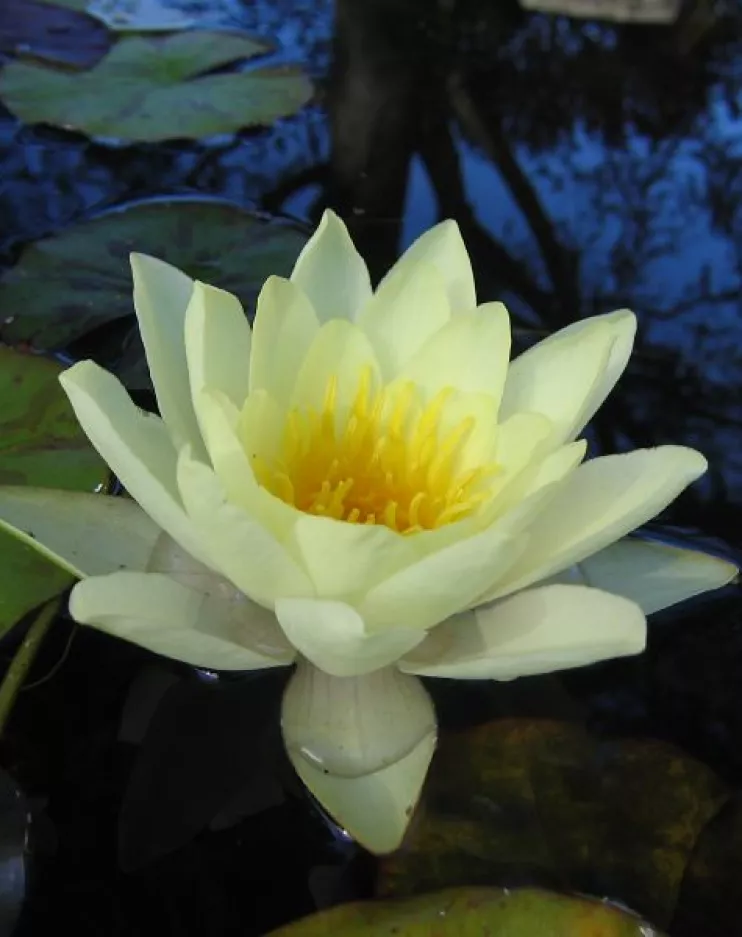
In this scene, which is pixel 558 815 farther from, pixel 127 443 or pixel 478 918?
pixel 127 443

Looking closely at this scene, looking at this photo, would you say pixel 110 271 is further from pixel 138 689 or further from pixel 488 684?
pixel 488 684

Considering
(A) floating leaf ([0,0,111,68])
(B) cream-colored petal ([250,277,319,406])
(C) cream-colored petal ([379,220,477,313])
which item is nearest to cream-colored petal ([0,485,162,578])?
(B) cream-colored petal ([250,277,319,406])

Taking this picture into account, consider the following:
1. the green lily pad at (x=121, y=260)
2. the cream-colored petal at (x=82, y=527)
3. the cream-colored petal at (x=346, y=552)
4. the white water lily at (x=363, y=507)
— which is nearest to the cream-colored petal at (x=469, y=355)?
the white water lily at (x=363, y=507)

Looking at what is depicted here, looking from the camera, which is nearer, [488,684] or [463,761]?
[463,761]

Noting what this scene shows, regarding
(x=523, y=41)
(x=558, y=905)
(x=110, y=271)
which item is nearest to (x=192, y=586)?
(x=558, y=905)

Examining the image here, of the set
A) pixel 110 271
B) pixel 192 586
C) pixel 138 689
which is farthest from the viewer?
pixel 110 271

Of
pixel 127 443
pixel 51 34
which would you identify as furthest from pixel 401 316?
pixel 51 34

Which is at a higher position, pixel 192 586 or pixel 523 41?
pixel 523 41
